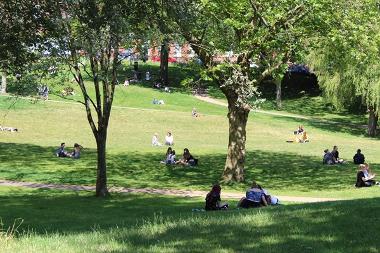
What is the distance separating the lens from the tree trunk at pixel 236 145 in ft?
73.5

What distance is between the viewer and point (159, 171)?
25109 mm

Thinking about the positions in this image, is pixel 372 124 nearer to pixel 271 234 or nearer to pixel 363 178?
pixel 363 178

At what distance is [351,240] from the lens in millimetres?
7328

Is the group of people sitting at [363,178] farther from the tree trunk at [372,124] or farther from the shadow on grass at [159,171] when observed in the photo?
the tree trunk at [372,124]

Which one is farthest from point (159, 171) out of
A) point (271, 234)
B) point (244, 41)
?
point (271, 234)

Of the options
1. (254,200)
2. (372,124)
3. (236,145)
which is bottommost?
(254,200)

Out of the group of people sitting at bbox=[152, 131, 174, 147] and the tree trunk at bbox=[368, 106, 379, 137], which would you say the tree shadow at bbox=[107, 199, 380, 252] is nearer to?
the group of people sitting at bbox=[152, 131, 174, 147]

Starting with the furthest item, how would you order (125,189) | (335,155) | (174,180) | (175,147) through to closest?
(175,147) → (335,155) → (174,180) → (125,189)

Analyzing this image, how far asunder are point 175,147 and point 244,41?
14.2 m

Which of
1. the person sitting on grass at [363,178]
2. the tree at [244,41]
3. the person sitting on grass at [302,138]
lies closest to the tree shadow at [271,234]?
the tree at [244,41]

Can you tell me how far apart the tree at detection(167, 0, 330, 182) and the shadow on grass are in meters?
2.06

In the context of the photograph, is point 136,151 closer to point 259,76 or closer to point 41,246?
point 259,76

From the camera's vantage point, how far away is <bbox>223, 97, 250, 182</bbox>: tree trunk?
2239cm

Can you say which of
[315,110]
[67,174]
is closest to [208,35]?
[67,174]
